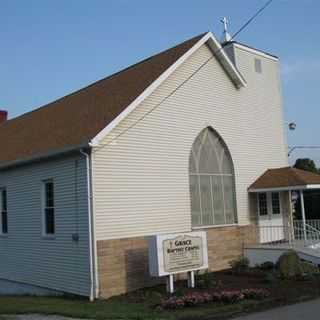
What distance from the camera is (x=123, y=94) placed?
18.5 meters

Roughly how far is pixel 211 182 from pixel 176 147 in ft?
7.52

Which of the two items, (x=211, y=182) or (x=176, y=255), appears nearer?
(x=176, y=255)

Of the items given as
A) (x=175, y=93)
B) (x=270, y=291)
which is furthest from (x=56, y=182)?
(x=270, y=291)

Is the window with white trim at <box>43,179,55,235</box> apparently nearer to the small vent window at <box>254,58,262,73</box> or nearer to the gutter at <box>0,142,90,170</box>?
the gutter at <box>0,142,90,170</box>

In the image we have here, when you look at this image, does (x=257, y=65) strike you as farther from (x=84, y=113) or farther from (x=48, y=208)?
(x=48, y=208)

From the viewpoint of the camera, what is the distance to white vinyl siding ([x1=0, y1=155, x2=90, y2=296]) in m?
15.7

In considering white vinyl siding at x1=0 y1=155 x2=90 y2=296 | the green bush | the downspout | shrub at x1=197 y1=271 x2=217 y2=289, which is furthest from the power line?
the green bush

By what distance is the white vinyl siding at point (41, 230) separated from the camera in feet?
51.4

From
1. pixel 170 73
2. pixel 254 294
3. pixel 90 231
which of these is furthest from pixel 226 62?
pixel 254 294

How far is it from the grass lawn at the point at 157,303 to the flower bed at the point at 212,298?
201mm

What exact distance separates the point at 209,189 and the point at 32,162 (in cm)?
618

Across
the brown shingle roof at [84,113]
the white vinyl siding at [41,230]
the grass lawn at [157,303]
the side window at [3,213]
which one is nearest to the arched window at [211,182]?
the grass lawn at [157,303]

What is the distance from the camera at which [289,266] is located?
17.2 meters

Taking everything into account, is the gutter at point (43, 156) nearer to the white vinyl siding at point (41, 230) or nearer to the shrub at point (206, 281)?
the white vinyl siding at point (41, 230)
